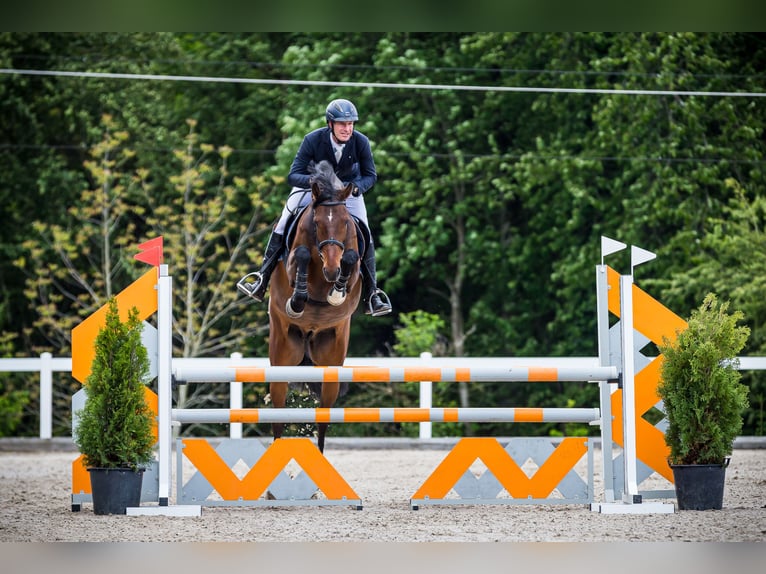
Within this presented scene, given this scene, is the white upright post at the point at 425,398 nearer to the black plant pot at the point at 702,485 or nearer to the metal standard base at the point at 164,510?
the black plant pot at the point at 702,485

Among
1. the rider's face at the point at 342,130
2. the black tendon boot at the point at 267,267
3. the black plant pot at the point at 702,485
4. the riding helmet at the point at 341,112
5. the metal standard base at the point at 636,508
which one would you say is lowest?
the metal standard base at the point at 636,508

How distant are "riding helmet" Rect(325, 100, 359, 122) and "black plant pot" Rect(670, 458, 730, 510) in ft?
8.50

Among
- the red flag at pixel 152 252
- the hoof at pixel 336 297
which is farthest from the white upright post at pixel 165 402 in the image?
the hoof at pixel 336 297

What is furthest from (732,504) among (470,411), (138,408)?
(138,408)

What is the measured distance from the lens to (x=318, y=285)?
617 cm

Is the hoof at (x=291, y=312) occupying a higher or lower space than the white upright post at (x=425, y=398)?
higher

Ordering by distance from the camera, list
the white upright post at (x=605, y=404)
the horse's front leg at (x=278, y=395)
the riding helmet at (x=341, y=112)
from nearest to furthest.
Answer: the white upright post at (x=605, y=404), the riding helmet at (x=341, y=112), the horse's front leg at (x=278, y=395)

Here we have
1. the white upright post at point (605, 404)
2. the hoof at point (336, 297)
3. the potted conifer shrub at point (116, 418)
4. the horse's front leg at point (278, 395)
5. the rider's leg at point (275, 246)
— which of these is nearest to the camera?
the potted conifer shrub at point (116, 418)

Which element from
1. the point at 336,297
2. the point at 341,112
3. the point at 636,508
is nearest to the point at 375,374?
the point at 336,297

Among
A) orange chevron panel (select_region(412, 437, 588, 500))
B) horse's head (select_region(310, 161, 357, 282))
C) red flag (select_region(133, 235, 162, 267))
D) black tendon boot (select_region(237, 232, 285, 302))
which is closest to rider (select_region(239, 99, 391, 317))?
black tendon boot (select_region(237, 232, 285, 302))

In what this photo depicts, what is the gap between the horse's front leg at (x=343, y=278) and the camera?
238 inches

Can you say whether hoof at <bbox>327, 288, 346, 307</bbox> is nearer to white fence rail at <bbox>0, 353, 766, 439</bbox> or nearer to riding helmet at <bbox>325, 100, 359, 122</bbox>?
riding helmet at <bbox>325, 100, 359, 122</bbox>

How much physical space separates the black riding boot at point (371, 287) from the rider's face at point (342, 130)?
0.63m
